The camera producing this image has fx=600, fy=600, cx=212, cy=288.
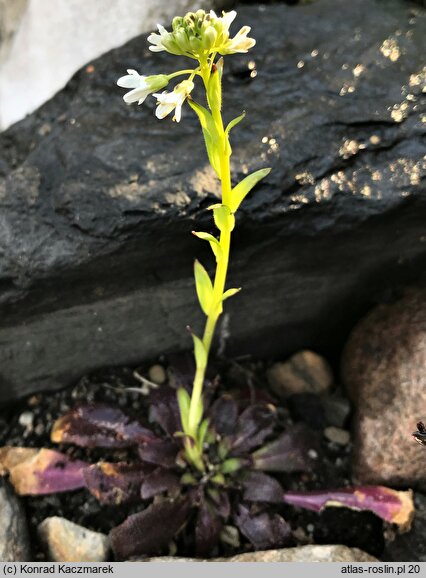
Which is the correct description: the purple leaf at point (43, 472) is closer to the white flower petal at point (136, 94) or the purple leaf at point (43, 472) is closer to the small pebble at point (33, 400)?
the small pebble at point (33, 400)

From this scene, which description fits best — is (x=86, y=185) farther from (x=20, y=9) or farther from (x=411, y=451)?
(x=411, y=451)

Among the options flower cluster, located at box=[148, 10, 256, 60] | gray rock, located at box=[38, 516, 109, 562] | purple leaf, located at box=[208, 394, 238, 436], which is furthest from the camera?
purple leaf, located at box=[208, 394, 238, 436]

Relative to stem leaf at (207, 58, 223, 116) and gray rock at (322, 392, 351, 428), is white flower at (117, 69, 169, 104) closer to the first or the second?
stem leaf at (207, 58, 223, 116)

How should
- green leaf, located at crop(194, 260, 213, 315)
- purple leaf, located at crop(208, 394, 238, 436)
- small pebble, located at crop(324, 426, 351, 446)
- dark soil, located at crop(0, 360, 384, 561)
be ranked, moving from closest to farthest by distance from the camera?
green leaf, located at crop(194, 260, 213, 315) → dark soil, located at crop(0, 360, 384, 561) → purple leaf, located at crop(208, 394, 238, 436) → small pebble, located at crop(324, 426, 351, 446)

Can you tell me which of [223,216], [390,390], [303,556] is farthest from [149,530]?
[223,216]

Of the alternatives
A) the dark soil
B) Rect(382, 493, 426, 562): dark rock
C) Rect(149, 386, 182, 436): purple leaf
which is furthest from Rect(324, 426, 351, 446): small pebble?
Rect(149, 386, 182, 436): purple leaf

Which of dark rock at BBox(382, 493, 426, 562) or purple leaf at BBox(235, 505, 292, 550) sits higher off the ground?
purple leaf at BBox(235, 505, 292, 550)

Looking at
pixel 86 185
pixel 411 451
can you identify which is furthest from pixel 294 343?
pixel 86 185
